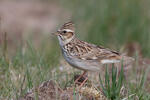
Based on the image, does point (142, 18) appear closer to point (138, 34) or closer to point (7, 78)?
point (138, 34)

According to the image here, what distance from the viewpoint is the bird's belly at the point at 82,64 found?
7039 mm

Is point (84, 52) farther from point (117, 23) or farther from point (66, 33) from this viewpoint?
point (117, 23)

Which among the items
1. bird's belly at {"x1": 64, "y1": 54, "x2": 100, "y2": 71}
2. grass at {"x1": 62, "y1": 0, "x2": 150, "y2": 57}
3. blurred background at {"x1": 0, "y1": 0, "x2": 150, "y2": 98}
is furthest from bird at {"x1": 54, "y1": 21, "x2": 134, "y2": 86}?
grass at {"x1": 62, "y1": 0, "x2": 150, "y2": 57}

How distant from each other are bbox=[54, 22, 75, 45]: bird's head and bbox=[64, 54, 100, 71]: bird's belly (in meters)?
0.42

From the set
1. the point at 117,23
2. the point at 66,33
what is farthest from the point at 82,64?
the point at 117,23

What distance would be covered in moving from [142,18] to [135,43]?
82 cm

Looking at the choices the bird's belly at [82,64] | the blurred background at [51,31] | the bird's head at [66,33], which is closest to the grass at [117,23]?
the blurred background at [51,31]

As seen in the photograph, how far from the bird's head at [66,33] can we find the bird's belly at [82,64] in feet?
1.38

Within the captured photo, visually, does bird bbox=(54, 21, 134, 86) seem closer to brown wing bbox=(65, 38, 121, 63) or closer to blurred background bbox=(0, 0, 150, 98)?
brown wing bbox=(65, 38, 121, 63)

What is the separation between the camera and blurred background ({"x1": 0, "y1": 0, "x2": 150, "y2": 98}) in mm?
7637

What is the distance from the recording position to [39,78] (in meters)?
7.11

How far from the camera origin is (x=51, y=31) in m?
15.0

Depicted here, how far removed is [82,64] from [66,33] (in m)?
0.69

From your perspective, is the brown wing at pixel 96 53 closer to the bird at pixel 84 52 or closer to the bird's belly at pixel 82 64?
the bird at pixel 84 52
